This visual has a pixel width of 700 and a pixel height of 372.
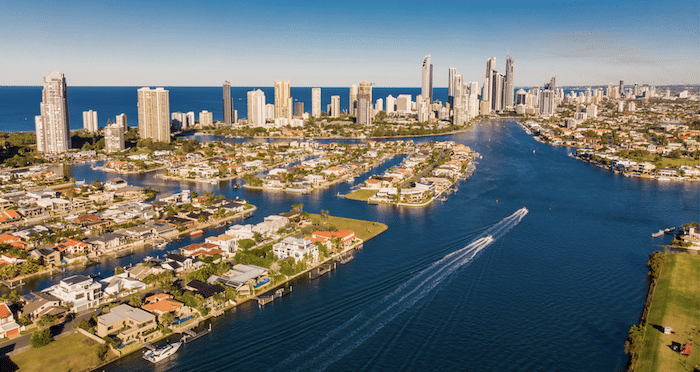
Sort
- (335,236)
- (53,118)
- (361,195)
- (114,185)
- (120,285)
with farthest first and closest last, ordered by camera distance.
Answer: (53,118)
(114,185)
(361,195)
(335,236)
(120,285)

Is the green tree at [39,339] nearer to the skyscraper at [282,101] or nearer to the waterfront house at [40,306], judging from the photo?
the waterfront house at [40,306]

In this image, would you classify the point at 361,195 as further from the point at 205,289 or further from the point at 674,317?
the point at 674,317

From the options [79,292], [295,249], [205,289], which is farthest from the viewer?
[295,249]

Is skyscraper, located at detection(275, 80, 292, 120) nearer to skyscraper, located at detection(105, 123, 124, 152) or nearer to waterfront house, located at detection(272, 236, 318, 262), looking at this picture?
skyscraper, located at detection(105, 123, 124, 152)

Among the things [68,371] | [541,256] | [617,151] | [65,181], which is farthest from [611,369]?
[617,151]

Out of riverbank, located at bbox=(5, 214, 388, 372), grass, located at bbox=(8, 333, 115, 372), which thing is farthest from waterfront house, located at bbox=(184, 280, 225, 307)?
grass, located at bbox=(8, 333, 115, 372)

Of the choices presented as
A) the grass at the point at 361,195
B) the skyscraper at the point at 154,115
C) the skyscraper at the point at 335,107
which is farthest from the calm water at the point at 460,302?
the skyscraper at the point at 335,107

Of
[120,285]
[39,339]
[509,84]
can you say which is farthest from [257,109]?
[509,84]
